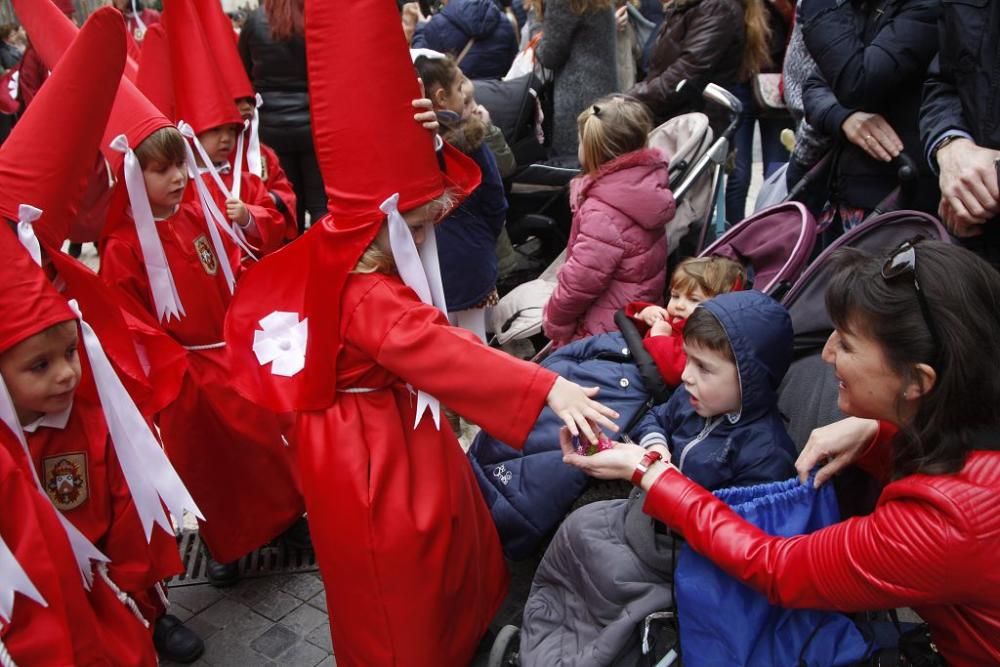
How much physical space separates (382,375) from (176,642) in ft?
4.33

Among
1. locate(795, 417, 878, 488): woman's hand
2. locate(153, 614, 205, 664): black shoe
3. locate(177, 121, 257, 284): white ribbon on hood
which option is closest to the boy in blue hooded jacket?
locate(795, 417, 878, 488): woman's hand

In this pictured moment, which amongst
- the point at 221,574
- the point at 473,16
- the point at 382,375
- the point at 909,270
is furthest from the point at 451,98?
the point at 473,16

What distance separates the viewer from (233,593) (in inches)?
129

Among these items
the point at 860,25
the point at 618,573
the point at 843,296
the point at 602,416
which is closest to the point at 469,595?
the point at 618,573

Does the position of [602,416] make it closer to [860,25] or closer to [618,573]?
[618,573]

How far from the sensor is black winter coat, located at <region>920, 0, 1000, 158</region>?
227cm

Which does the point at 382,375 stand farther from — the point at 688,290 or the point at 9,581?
the point at 688,290

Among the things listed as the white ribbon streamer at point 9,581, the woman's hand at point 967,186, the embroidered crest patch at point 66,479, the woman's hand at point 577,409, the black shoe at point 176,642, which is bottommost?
the black shoe at point 176,642

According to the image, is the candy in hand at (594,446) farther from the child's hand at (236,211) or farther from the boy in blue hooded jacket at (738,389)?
the child's hand at (236,211)

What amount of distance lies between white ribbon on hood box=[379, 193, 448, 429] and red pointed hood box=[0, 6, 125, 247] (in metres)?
0.85

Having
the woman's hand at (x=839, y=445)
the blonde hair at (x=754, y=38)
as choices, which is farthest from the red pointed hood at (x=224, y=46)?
the woman's hand at (x=839, y=445)

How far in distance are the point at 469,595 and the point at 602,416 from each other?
0.85 m

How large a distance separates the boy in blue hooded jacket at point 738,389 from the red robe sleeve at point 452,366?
47cm

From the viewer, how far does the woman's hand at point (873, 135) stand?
2.76 m
